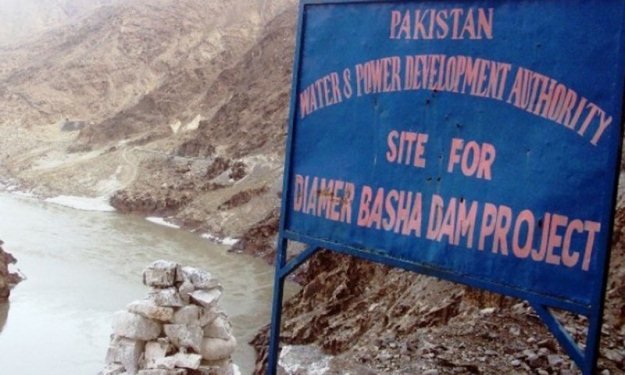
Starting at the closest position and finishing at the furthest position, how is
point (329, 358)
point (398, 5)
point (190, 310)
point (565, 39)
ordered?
point (565, 39), point (398, 5), point (190, 310), point (329, 358)

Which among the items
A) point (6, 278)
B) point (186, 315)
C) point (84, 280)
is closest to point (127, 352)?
point (186, 315)

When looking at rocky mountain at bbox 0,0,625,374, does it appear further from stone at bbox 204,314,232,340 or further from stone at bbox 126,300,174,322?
stone at bbox 126,300,174,322

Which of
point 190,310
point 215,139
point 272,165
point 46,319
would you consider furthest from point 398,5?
point 215,139

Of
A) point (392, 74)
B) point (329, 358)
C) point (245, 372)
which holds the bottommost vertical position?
point (245, 372)

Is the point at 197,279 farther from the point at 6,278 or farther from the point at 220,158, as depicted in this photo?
the point at 220,158

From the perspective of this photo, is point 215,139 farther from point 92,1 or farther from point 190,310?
point 92,1

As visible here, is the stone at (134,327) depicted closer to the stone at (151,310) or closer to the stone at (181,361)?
the stone at (151,310)

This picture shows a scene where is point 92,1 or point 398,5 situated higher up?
point 92,1

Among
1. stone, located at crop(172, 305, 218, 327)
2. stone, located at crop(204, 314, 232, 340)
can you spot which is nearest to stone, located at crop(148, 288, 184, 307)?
stone, located at crop(172, 305, 218, 327)
